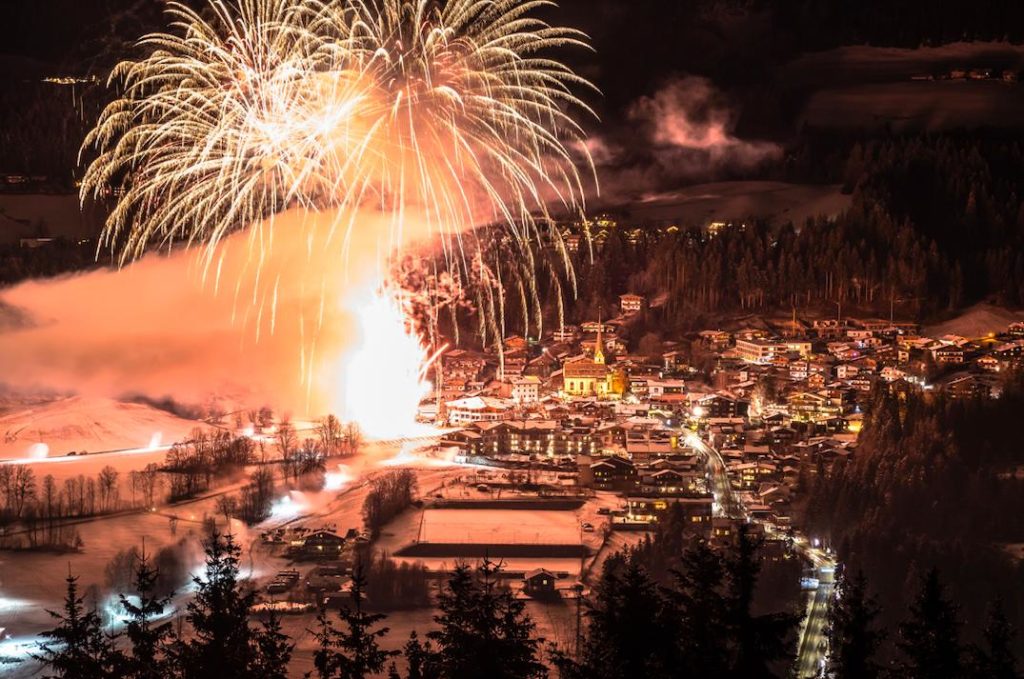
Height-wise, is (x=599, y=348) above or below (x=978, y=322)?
below

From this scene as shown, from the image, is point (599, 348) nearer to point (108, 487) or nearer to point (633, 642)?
point (108, 487)

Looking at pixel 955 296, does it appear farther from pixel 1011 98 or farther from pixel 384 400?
pixel 384 400

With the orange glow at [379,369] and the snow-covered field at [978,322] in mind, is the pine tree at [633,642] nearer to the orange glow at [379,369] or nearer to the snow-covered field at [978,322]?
the orange glow at [379,369]

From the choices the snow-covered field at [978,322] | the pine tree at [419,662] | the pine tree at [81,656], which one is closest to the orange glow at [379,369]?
the snow-covered field at [978,322]

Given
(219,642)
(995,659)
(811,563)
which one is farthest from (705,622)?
(811,563)

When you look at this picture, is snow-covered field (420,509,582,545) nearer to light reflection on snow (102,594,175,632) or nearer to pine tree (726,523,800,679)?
light reflection on snow (102,594,175,632)

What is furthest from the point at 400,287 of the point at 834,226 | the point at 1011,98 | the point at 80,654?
the point at 1011,98

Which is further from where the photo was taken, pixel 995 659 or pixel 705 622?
pixel 995 659

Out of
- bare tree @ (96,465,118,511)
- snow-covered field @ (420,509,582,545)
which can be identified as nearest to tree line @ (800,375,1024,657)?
snow-covered field @ (420,509,582,545)

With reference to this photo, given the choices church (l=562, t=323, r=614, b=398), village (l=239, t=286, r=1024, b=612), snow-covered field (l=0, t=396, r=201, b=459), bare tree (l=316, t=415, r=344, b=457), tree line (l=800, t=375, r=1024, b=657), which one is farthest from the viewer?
church (l=562, t=323, r=614, b=398)
